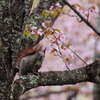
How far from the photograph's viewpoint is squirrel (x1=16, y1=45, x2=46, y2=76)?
3855 mm

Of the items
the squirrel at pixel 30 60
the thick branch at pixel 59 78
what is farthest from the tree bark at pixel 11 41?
the squirrel at pixel 30 60

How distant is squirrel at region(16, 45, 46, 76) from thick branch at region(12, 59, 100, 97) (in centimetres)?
78

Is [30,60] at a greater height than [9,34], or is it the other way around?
[9,34]

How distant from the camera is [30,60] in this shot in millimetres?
3885

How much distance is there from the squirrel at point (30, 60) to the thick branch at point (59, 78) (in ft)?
2.54

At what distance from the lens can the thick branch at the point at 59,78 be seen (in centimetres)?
289

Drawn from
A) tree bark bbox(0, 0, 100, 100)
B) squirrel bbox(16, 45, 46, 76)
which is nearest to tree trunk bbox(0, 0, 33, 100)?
tree bark bbox(0, 0, 100, 100)

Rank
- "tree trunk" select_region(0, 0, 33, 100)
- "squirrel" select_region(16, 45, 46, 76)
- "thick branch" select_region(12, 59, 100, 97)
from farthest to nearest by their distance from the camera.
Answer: "squirrel" select_region(16, 45, 46, 76), "thick branch" select_region(12, 59, 100, 97), "tree trunk" select_region(0, 0, 33, 100)

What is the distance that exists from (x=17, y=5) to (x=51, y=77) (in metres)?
0.87

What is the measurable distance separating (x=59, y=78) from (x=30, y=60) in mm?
918

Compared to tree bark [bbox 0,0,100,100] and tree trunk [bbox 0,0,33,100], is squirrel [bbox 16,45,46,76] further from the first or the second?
tree trunk [bbox 0,0,33,100]

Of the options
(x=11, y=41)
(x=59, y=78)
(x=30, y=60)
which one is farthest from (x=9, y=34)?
(x=30, y=60)

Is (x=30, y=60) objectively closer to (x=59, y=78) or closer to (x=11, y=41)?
Result: (x=59, y=78)

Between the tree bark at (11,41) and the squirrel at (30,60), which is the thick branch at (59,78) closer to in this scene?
the tree bark at (11,41)
